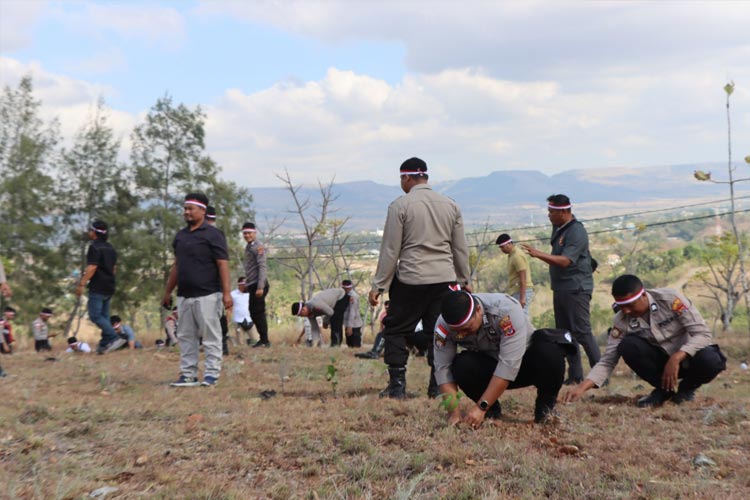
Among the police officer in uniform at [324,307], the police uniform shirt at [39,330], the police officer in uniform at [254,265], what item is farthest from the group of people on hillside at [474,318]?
the police uniform shirt at [39,330]

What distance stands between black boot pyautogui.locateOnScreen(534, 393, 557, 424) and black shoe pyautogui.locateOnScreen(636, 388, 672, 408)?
3.60 feet

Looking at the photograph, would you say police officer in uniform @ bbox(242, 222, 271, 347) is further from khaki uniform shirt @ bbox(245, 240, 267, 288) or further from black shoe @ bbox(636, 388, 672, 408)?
black shoe @ bbox(636, 388, 672, 408)

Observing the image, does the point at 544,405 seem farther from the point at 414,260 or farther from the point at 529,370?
the point at 414,260

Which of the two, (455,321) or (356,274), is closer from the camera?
(455,321)

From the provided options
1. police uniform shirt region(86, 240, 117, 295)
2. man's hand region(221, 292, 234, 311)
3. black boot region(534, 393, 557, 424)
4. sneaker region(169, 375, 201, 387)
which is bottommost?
sneaker region(169, 375, 201, 387)

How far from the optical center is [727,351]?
10375mm

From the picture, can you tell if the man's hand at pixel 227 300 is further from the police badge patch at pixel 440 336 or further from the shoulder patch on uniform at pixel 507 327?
the shoulder patch on uniform at pixel 507 327

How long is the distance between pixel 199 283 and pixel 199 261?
0.67 ft

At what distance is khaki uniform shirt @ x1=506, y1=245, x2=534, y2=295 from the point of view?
863 cm

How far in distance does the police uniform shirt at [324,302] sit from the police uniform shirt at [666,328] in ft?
22.2

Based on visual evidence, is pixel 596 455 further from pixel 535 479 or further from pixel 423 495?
pixel 423 495

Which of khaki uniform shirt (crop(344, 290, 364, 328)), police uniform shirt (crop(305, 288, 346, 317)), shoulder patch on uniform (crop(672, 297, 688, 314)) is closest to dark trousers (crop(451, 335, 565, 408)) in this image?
shoulder patch on uniform (crop(672, 297, 688, 314))

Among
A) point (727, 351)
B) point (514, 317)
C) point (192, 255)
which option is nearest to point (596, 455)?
point (514, 317)

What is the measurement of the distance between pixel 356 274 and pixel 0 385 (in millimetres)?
23529
